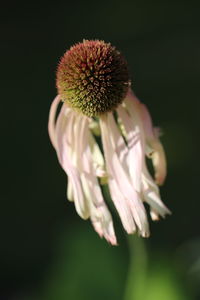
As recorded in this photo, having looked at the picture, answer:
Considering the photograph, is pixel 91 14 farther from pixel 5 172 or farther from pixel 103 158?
pixel 103 158

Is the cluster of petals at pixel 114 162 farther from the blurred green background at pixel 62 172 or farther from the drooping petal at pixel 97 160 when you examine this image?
the blurred green background at pixel 62 172

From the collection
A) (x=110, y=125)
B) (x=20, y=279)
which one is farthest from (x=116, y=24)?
(x=110, y=125)

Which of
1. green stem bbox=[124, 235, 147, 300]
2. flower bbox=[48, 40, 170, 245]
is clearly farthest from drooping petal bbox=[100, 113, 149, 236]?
green stem bbox=[124, 235, 147, 300]

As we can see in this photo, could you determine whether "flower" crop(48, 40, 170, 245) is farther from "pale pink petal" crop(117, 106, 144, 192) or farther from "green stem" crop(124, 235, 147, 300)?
"green stem" crop(124, 235, 147, 300)

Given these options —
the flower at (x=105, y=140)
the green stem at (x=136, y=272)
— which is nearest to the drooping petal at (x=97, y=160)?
the flower at (x=105, y=140)

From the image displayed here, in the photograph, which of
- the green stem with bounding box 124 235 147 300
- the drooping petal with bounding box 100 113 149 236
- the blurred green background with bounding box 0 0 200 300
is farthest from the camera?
the blurred green background with bounding box 0 0 200 300

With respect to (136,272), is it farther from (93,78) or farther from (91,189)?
(93,78)
